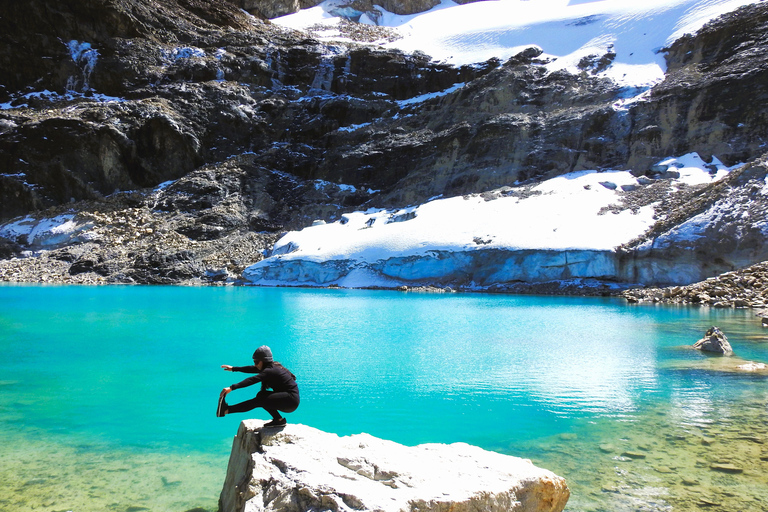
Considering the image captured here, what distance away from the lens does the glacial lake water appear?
17.4 feet

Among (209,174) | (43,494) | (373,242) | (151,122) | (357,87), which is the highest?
(357,87)

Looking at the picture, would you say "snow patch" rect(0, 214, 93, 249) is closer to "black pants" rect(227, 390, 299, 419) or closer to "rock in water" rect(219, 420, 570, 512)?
"black pants" rect(227, 390, 299, 419)

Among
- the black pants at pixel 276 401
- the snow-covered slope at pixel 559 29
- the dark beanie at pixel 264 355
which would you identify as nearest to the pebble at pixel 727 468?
the black pants at pixel 276 401

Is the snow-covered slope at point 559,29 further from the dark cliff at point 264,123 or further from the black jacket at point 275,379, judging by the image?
the black jacket at point 275,379

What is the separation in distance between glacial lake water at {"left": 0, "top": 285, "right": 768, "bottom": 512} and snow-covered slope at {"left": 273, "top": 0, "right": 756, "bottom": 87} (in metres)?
44.8

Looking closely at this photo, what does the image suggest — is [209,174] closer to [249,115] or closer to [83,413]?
[249,115]

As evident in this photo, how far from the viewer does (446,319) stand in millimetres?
20125

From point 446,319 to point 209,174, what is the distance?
144 feet

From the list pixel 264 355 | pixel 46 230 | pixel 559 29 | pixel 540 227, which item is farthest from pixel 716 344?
pixel 559 29

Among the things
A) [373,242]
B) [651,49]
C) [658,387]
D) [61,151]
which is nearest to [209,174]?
[61,151]

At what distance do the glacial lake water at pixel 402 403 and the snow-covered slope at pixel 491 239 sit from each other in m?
16.2

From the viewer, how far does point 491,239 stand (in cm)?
3672

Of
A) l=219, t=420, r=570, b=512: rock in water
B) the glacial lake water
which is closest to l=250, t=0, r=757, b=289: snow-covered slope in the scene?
the glacial lake water

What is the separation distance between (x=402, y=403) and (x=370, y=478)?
4.82 meters
